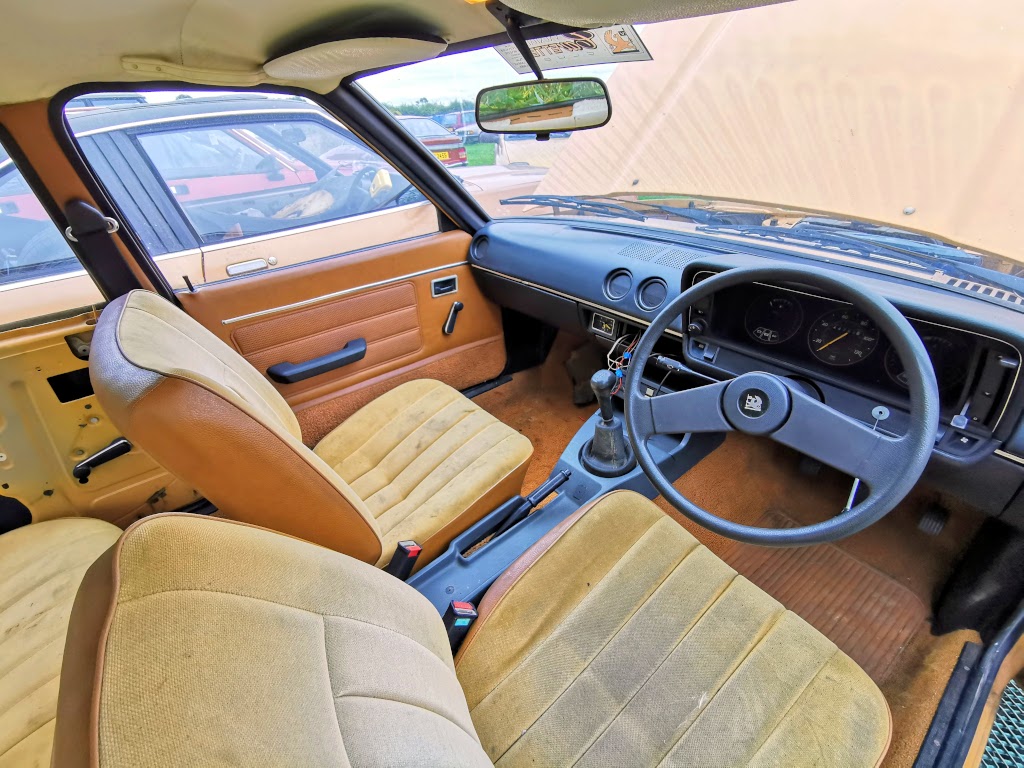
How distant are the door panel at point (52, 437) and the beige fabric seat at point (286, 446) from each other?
Result: 1.37 ft

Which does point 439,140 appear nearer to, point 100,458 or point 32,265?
point 32,265

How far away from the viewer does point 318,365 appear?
6.31ft

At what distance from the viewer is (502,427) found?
1.67m

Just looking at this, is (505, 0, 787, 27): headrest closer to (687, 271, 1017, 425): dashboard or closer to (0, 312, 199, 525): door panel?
(687, 271, 1017, 425): dashboard

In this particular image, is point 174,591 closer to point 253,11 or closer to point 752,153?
point 253,11

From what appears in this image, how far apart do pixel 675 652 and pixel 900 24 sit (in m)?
1.73

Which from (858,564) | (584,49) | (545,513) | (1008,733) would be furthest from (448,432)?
(1008,733)

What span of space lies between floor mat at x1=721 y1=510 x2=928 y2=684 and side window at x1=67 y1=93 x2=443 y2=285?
5.72 feet

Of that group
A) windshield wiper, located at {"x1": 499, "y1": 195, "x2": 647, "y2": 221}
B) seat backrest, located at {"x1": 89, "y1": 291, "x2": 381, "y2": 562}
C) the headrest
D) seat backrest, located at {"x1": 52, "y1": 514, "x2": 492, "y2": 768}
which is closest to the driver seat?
seat backrest, located at {"x1": 52, "y1": 514, "x2": 492, "y2": 768}

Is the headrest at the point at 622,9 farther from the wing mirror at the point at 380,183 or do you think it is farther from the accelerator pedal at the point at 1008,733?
the accelerator pedal at the point at 1008,733

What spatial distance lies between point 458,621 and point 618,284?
1146 mm

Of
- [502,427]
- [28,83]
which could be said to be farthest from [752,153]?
[28,83]

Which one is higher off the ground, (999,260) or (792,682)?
(999,260)

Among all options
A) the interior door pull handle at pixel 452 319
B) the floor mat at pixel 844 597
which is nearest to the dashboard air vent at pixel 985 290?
the floor mat at pixel 844 597
